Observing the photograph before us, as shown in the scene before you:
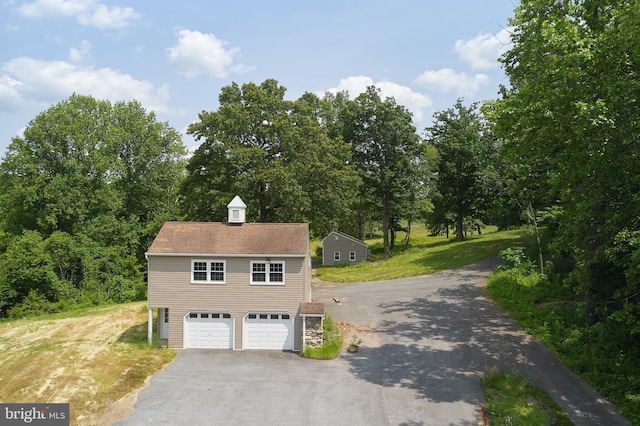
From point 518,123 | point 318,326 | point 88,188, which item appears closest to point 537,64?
point 518,123

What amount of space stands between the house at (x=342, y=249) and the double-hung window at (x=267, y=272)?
25979 mm

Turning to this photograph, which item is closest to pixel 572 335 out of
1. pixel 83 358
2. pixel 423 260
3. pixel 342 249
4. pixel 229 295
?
pixel 229 295

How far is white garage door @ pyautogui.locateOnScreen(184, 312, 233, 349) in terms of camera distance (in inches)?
926

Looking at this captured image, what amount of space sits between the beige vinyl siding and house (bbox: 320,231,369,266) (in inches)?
1028

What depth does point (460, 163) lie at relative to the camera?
4981 centimetres

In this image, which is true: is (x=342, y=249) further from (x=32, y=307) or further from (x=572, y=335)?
(x=572, y=335)

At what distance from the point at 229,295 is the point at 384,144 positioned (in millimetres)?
28440

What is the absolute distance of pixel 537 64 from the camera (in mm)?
18031

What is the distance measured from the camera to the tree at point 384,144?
152ft

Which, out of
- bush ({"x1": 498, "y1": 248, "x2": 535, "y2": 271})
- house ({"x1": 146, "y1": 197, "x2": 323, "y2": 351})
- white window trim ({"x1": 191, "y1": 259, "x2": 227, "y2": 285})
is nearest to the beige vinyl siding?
house ({"x1": 146, "y1": 197, "x2": 323, "y2": 351})

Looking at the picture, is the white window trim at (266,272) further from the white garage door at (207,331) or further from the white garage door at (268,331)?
the white garage door at (207,331)

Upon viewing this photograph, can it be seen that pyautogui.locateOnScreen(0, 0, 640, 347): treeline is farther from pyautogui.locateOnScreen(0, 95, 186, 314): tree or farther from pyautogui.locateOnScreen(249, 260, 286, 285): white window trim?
pyautogui.locateOnScreen(249, 260, 286, 285): white window trim

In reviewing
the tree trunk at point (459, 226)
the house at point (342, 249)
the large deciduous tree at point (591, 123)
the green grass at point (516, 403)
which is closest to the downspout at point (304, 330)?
the green grass at point (516, 403)

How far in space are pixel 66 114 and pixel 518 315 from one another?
4283 cm
